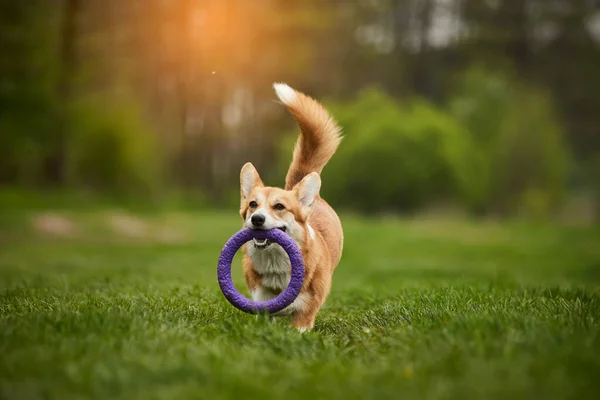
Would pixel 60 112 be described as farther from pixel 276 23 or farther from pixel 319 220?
pixel 319 220

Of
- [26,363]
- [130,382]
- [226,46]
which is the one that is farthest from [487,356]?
[226,46]

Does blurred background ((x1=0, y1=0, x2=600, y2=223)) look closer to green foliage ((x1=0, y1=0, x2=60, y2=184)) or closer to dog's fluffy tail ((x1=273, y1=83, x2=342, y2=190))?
green foliage ((x1=0, y1=0, x2=60, y2=184))

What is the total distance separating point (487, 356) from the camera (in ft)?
10.5

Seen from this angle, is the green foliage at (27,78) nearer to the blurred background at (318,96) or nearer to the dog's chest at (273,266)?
the blurred background at (318,96)

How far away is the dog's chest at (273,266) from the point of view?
15.2ft

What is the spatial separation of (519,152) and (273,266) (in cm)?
2515

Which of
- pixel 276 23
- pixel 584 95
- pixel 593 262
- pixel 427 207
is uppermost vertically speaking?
pixel 276 23

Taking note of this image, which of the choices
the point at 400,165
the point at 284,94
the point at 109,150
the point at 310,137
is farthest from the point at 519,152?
the point at 284,94

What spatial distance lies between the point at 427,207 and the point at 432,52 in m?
13.3

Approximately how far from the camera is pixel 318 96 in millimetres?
34250

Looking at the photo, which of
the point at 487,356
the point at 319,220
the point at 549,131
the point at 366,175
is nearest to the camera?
the point at 487,356

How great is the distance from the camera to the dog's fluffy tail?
562cm

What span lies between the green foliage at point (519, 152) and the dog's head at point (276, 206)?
23.9 meters

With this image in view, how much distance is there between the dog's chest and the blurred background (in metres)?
17.4
